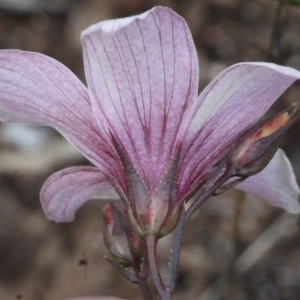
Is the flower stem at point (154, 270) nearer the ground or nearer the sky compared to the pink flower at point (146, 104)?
nearer the ground

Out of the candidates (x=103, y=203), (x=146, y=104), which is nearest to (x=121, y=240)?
(x=146, y=104)

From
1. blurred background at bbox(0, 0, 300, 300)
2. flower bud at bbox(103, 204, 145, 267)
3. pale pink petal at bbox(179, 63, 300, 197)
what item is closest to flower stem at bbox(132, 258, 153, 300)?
flower bud at bbox(103, 204, 145, 267)

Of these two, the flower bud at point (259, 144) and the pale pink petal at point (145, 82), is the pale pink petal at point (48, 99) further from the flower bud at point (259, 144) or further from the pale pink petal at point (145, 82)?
the flower bud at point (259, 144)

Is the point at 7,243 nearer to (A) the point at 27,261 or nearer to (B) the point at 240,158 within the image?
(A) the point at 27,261

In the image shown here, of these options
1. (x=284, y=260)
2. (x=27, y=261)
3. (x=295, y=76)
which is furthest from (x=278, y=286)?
(x=295, y=76)

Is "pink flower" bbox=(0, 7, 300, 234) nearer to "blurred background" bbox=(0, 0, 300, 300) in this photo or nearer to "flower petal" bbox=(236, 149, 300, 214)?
"flower petal" bbox=(236, 149, 300, 214)

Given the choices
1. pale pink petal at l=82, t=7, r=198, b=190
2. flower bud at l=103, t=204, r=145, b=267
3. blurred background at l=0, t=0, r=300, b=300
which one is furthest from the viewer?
blurred background at l=0, t=0, r=300, b=300

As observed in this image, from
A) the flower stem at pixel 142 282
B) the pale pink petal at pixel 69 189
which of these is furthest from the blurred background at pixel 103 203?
the flower stem at pixel 142 282
